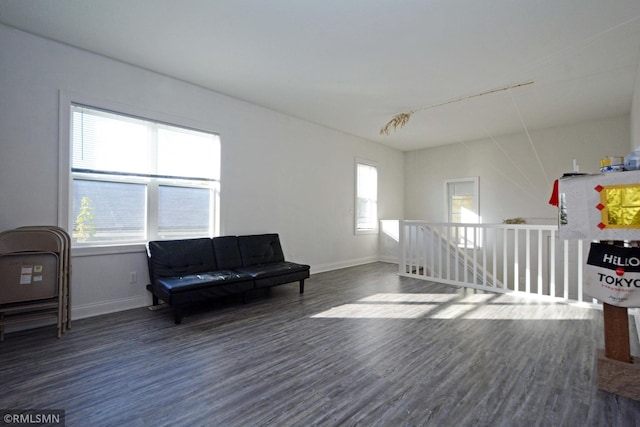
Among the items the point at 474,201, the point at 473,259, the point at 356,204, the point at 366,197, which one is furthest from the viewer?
the point at 366,197

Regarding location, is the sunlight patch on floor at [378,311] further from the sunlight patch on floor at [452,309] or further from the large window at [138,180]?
the large window at [138,180]

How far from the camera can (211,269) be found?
3850mm

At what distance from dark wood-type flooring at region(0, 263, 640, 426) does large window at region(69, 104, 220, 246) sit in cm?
98

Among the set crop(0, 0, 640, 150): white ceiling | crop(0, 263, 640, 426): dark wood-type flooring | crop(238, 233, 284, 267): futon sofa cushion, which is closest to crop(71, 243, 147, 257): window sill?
crop(0, 263, 640, 426): dark wood-type flooring

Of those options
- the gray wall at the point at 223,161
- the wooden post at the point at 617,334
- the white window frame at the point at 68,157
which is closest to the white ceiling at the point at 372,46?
the gray wall at the point at 223,161

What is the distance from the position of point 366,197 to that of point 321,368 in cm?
497

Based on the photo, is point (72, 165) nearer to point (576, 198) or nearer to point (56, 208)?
point (56, 208)

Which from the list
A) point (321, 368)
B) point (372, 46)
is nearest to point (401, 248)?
point (372, 46)

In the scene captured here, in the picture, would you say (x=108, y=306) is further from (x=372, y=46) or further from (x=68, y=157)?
(x=372, y=46)

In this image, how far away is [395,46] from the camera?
306 cm

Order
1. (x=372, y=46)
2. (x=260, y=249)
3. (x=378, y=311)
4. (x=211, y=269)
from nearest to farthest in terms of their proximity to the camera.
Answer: (x=372, y=46) < (x=378, y=311) < (x=211, y=269) < (x=260, y=249)

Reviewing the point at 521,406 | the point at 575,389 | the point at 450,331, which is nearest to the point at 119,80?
the point at 450,331

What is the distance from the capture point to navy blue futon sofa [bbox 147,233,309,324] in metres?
3.14

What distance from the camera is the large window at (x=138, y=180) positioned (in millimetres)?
3248
